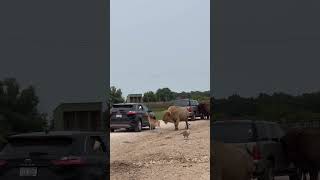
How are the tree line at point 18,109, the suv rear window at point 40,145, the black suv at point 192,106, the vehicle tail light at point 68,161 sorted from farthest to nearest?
the black suv at point 192,106 → the tree line at point 18,109 → the suv rear window at point 40,145 → the vehicle tail light at point 68,161

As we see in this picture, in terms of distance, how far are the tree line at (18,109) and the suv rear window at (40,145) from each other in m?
9.78

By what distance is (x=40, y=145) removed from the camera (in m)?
10.3

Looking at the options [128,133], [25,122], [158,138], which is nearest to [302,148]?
[25,122]

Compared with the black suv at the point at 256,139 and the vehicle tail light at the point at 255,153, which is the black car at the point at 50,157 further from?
the vehicle tail light at the point at 255,153

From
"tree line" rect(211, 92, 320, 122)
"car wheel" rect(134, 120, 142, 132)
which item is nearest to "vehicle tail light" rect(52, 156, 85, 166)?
"tree line" rect(211, 92, 320, 122)

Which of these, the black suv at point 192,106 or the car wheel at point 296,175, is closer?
the car wheel at point 296,175

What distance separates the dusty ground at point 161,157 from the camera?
18062 mm

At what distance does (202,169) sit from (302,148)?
396 centimetres

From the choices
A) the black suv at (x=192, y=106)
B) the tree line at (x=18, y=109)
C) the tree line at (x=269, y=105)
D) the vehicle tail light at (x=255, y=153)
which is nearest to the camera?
the vehicle tail light at (x=255, y=153)

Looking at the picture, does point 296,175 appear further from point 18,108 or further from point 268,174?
point 18,108

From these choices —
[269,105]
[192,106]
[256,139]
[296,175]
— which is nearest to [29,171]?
[256,139]

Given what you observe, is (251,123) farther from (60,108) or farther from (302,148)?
(60,108)

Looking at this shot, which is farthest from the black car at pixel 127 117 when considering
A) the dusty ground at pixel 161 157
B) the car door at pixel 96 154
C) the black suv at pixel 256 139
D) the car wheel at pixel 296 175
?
the car door at pixel 96 154

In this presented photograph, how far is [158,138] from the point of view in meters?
27.4
